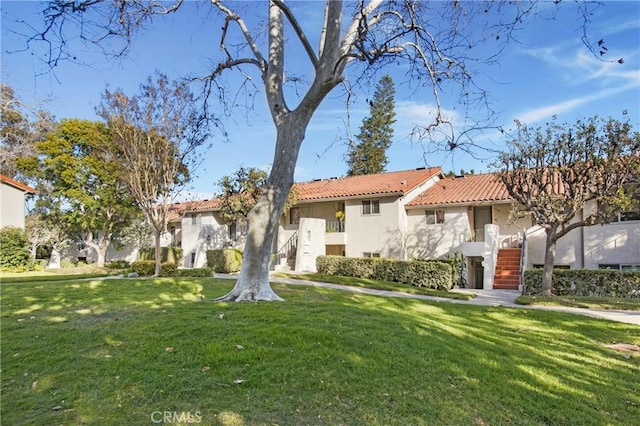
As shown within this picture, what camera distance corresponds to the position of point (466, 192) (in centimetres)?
2258

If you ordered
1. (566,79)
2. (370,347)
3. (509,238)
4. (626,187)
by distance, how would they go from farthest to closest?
1. (509,238)
2. (626,187)
3. (566,79)
4. (370,347)

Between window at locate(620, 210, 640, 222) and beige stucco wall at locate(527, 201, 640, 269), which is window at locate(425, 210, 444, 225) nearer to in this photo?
beige stucco wall at locate(527, 201, 640, 269)

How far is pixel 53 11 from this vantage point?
5707 mm

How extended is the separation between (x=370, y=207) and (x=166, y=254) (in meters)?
15.1

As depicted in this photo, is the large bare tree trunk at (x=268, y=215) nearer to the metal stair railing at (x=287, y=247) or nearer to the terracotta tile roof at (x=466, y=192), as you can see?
the terracotta tile roof at (x=466, y=192)

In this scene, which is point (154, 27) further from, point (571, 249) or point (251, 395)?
point (571, 249)

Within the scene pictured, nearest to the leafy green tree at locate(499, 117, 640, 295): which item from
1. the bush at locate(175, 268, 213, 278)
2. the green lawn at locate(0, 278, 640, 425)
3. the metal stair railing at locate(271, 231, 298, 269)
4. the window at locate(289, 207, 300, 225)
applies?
the green lawn at locate(0, 278, 640, 425)

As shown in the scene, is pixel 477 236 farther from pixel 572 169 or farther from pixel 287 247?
pixel 287 247

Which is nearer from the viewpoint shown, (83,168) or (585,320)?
(585,320)

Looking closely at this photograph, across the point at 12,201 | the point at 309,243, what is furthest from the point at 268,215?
the point at 12,201

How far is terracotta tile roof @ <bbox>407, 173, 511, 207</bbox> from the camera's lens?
21141 mm

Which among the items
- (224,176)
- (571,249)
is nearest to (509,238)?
(571,249)

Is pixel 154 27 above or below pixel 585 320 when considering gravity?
above

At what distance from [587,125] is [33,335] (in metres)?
16.9
